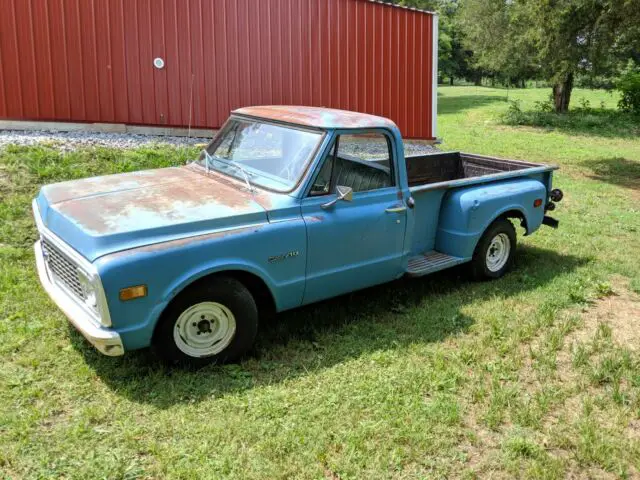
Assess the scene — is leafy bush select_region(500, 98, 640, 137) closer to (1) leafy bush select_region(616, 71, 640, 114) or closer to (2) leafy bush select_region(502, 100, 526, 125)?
(2) leafy bush select_region(502, 100, 526, 125)

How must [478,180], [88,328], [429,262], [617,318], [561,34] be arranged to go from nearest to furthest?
[88,328] → [617,318] → [429,262] → [478,180] → [561,34]

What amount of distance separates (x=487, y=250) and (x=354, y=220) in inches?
78.3

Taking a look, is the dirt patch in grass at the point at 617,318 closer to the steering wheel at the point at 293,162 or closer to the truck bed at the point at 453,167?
the truck bed at the point at 453,167

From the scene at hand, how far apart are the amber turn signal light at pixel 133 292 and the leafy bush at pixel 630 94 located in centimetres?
2530

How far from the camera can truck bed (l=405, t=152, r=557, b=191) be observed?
6977mm

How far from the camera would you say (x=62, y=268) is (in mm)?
4148

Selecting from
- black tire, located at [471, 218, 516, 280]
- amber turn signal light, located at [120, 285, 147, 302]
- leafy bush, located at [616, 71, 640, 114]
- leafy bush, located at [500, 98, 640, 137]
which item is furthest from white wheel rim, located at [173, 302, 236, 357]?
leafy bush, located at [616, 71, 640, 114]

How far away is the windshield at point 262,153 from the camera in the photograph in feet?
15.2

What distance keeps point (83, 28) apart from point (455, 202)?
24.3 ft

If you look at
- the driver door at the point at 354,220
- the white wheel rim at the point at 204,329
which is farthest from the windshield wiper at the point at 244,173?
the white wheel rim at the point at 204,329

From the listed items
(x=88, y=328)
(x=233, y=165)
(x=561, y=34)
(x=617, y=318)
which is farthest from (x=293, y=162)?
(x=561, y=34)

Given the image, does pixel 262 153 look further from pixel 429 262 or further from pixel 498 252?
pixel 498 252

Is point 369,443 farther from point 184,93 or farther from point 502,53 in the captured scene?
point 502,53

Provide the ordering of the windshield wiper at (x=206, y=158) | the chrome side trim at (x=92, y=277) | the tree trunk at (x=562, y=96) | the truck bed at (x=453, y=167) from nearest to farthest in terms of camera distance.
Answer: the chrome side trim at (x=92, y=277), the windshield wiper at (x=206, y=158), the truck bed at (x=453, y=167), the tree trunk at (x=562, y=96)
